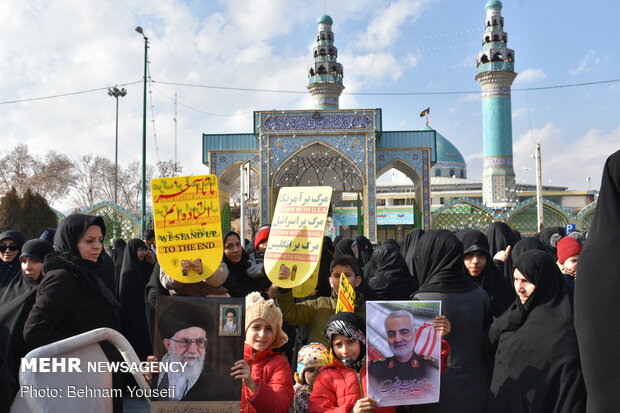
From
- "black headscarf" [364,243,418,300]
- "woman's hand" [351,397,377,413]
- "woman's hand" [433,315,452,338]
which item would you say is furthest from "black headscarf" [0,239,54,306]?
"woman's hand" [433,315,452,338]

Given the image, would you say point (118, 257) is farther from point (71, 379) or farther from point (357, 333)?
point (71, 379)

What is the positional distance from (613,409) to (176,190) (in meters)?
2.17

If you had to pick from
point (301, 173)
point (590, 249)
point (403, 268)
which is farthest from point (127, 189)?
point (590, 249)

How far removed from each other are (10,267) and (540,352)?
3.54 m

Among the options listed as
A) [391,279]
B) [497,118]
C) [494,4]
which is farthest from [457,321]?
[494,4]

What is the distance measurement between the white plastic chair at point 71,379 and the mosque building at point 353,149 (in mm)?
18720

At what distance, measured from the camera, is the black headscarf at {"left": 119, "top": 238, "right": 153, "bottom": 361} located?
5.25m

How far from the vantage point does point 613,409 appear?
1307 mm

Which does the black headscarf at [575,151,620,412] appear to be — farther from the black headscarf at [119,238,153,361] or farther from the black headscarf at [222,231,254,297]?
the black headscarf at [119,238,153,361]

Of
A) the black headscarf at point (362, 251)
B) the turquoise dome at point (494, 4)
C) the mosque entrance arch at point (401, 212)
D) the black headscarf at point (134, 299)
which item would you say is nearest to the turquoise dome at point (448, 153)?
the mosque entrance arch at point (401, 212)

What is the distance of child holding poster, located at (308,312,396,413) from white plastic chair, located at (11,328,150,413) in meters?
0.80

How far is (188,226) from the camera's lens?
285 cm

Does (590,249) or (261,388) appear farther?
(261,388)

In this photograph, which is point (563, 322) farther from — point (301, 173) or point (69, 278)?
point (301, 173)
